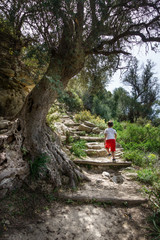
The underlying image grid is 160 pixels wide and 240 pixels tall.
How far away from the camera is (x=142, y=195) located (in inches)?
140

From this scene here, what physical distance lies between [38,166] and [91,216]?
5.43 feet

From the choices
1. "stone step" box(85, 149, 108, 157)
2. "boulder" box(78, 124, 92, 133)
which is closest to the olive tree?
"stone step" box(85, 149, 108, 157)

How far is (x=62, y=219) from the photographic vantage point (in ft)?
8.54

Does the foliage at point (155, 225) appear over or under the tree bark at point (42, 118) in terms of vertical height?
under

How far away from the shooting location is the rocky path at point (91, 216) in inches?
87.9

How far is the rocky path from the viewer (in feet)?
7.32

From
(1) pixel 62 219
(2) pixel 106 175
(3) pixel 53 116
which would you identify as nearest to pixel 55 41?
(3) pixel 53 116

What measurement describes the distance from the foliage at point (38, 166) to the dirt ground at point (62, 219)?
26 cm

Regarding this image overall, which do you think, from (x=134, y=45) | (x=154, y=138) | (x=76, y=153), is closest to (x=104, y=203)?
(x=76, y=153)

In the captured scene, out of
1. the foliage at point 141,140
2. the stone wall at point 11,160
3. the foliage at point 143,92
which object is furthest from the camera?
the foliage at point 143,92

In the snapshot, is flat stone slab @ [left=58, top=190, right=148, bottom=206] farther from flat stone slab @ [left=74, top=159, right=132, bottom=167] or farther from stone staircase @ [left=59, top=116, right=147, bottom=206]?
flat stone slab @ [left=74, top=159, right=132, bottom=167]

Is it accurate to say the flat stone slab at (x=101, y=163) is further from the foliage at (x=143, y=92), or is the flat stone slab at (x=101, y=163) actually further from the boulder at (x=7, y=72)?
the foliage at (x=143, y=92)

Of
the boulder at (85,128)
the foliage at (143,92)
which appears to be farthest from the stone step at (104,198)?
the foliage at (143,92)

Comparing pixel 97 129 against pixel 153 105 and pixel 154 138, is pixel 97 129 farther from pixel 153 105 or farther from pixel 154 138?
pixel 153 105
